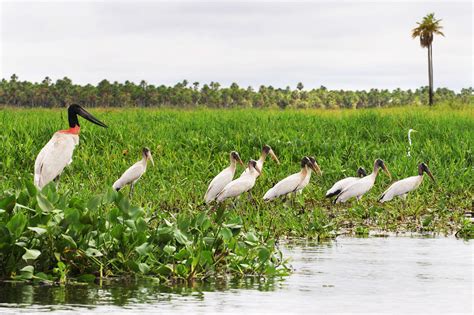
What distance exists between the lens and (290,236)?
497 inches

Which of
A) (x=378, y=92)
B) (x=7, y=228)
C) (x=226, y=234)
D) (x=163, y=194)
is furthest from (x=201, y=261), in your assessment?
(x=378, y=92)

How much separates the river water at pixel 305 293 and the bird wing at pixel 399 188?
454cm

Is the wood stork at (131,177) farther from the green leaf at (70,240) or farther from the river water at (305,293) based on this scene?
the green leaf at (70,240)

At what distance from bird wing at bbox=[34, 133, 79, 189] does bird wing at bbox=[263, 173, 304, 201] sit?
119 inches

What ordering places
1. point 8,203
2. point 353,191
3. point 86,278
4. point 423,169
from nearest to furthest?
1. point 86,278
2. point 8,203
3. point 353,191
4. point 423,169

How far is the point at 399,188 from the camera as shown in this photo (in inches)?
605

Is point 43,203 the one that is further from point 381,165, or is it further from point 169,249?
point 381,165

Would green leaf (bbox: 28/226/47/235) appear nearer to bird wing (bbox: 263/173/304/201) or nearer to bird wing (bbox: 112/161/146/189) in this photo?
bird wing (bbox: 263/173/304/201)

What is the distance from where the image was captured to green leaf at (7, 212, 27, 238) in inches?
341

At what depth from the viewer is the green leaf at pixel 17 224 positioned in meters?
8.66

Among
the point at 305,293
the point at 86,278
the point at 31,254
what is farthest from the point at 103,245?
the point at 305,293

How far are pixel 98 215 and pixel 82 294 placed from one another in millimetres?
1204

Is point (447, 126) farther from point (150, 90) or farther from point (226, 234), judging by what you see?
point (150, 90)

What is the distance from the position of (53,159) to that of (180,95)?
9487 centimetres
